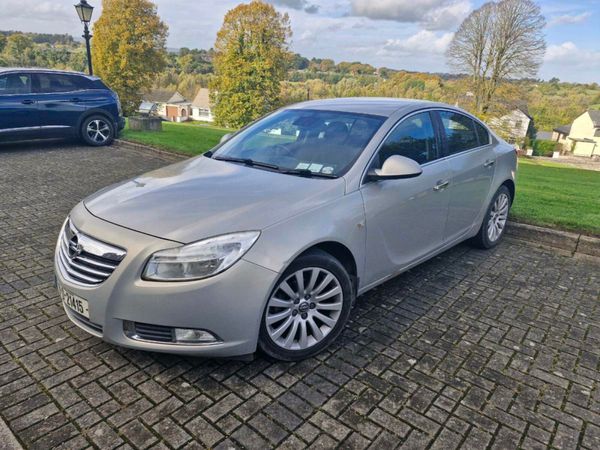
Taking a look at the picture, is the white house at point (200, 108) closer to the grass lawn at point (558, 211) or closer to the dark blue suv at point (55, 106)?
the dark blue suv at point (55, 106)

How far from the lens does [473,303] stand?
394 cm

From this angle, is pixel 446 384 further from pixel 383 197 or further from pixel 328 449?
pixel 383 197

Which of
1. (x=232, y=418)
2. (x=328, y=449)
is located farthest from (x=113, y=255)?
(x=328, y=449)

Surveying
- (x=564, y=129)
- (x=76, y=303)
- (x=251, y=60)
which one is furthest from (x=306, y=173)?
(x=564, y=129)

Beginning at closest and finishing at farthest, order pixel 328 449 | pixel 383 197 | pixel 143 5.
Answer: pixel 328 449 → pixel 383 197 → pixel 143 5

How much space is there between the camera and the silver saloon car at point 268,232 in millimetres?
2555

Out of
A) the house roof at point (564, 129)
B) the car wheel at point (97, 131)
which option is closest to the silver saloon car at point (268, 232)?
the car wheel at point (97, 131)

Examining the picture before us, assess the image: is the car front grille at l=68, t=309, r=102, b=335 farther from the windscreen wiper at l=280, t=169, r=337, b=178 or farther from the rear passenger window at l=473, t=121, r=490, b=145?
the rear passenger window at l=473, t=121, r=490, b=145

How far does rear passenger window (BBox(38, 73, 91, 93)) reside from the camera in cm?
937

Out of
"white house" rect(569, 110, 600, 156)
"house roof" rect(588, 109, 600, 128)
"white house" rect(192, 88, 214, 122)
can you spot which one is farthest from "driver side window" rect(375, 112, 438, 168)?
"white house" rect(192, 88, 214, 122)

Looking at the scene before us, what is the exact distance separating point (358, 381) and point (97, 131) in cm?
988

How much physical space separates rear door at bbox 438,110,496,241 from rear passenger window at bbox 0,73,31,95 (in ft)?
28.8

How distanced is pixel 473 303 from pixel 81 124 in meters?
9.59

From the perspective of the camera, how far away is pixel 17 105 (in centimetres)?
901
